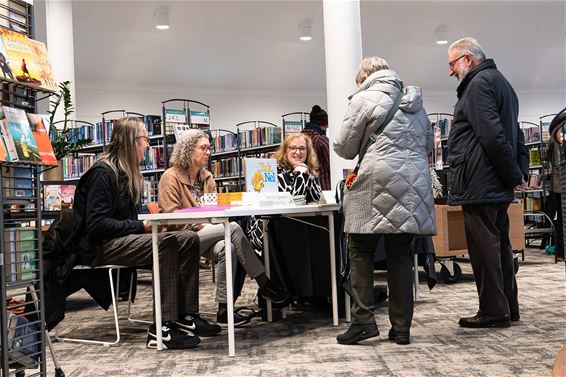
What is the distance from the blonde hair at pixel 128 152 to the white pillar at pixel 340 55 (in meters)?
2.50

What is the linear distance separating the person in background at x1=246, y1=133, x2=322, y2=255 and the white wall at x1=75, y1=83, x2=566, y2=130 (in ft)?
25.4

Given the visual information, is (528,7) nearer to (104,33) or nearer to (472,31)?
(472,31)

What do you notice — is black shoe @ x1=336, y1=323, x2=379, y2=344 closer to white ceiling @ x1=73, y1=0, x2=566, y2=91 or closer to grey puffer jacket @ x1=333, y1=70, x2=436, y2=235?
grey puffer jacket @ x1=333, y1=70, x2=436, y2=235

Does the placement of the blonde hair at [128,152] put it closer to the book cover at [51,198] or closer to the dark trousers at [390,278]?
the dark trousers at [390,278]

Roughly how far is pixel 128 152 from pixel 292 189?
1055 millimetres

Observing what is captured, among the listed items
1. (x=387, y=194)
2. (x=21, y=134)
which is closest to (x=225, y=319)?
(x=387, y=194)

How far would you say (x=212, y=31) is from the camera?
34.9 feet

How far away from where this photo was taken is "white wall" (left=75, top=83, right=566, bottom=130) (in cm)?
1130

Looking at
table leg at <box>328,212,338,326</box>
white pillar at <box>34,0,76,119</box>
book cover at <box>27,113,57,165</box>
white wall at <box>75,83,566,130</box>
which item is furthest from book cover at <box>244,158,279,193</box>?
white wall at <box>75,83,566,130</box>

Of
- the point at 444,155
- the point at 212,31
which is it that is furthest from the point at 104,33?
the point at 444,155

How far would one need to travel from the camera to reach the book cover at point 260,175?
10.7 ft

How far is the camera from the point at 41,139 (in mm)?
1885

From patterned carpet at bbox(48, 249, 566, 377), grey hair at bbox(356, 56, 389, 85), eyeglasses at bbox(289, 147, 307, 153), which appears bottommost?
patterned carpet at bbox(48, 249, 566, 377)

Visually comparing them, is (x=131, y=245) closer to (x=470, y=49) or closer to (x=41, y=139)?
(x=41, y=139)
